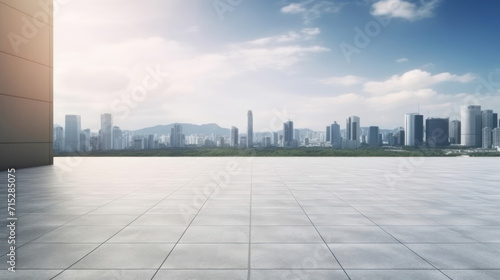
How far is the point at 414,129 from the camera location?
99938 millimetres

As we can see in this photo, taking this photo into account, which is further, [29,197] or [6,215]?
[29,197]

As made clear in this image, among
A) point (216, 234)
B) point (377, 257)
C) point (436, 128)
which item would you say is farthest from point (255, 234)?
point (436, 128)

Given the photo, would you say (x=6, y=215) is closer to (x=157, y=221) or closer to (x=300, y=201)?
(x=157, y=221)

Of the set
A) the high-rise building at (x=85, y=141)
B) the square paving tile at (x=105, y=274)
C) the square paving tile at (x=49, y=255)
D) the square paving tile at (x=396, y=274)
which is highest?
the high-rise building at (x=85, y=141)

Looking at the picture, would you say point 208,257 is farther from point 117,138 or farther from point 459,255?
point 117,138

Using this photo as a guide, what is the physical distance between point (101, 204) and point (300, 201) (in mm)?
6196

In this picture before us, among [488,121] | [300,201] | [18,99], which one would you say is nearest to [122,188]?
[300,201]

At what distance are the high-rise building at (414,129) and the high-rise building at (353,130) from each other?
1627 centimetres

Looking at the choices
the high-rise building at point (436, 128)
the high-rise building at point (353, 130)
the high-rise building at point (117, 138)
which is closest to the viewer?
the high-rise building at point (117, 138)

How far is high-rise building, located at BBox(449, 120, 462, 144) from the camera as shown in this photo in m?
84.5

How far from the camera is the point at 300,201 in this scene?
9859 millimetres

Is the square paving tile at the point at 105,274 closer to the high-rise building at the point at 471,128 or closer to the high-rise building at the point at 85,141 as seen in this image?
the high-rise building at the point at 85,141

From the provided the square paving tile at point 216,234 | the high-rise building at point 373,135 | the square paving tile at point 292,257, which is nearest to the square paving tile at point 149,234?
the square paving tile at point 216,234

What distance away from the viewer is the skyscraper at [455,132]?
8456 centimetres
